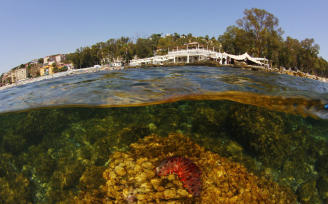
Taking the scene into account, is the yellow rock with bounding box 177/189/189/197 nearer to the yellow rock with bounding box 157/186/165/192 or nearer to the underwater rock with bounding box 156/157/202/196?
the underwater rock with bounding box 156/157/202/196

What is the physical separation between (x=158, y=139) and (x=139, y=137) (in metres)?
0.61

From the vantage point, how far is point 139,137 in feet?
17.9

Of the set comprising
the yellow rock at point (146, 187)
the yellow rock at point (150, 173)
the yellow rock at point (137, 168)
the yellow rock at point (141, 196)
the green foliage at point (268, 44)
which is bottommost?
the yellow rock at point (141, 196)

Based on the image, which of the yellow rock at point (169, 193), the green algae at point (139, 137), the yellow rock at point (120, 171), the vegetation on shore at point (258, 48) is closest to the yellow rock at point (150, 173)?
the yellow rock at point (169, 193)

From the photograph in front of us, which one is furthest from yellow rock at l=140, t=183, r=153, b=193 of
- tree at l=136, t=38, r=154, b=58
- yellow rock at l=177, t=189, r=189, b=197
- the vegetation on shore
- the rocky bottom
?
tree at l=136, t=38, r=154, b=58

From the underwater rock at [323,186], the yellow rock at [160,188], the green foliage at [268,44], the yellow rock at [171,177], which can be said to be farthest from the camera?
the green foliage at [268,44]

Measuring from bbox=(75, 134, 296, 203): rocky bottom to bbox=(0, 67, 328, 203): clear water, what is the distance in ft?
0.09

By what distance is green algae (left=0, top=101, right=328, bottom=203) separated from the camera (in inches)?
184

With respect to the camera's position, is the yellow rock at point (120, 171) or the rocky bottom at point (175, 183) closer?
the rocky bottom at point (175, 183)

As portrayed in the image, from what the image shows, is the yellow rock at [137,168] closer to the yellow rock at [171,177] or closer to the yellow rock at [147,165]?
the yellow rock at [147,165]

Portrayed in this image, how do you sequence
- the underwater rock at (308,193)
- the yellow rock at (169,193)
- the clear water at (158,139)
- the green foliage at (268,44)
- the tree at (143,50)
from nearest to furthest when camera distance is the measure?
1. the yellow rock at (169,193)
2. the clear water at (158,139)
3. the underwater rock at (308,193)
4. the green foliage at (268,44)
5. the tree at (143,50)

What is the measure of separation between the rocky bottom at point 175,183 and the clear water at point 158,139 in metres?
0.03

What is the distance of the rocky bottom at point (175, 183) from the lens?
372 cm

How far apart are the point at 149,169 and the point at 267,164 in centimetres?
337
